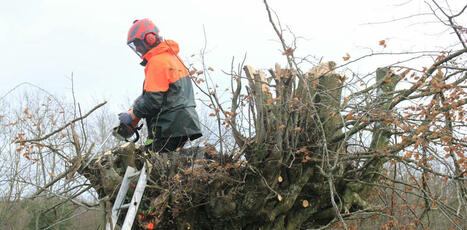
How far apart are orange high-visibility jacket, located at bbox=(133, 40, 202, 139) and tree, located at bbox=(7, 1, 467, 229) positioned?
1.09 ft

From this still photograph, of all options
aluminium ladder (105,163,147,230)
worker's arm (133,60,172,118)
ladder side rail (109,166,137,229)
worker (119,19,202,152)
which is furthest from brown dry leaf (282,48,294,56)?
ladder side rail (109,166,137,229)

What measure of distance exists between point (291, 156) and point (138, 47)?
2389mm

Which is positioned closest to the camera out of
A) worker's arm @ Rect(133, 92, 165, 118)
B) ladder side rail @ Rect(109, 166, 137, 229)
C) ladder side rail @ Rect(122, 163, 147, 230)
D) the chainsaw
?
ladder side rail @ Rect(122, 163, 147, 230)

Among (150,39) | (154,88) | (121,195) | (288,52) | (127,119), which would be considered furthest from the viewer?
(150,39)

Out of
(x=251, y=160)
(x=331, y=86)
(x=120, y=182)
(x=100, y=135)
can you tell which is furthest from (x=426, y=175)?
(x=100, y=135)

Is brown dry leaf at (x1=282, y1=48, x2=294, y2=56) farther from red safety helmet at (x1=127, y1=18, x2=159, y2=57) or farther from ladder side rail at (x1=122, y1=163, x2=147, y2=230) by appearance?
red safety helmet at (x1=127, y1=18, x2=159, y2=57)

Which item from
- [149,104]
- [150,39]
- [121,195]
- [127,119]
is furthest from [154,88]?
[121,195]

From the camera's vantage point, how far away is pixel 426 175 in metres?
4.94

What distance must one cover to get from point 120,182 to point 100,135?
1584 centimetres

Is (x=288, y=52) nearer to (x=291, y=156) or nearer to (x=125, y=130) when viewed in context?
(x=291, y=156)

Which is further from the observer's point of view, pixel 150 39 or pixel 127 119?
pixel 150 39

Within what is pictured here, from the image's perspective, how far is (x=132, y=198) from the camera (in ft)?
14.3

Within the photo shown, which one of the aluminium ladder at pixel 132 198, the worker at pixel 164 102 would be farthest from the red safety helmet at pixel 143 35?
the aluminium ladder at pixel 132 198

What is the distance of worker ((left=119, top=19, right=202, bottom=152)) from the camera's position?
5.01m
